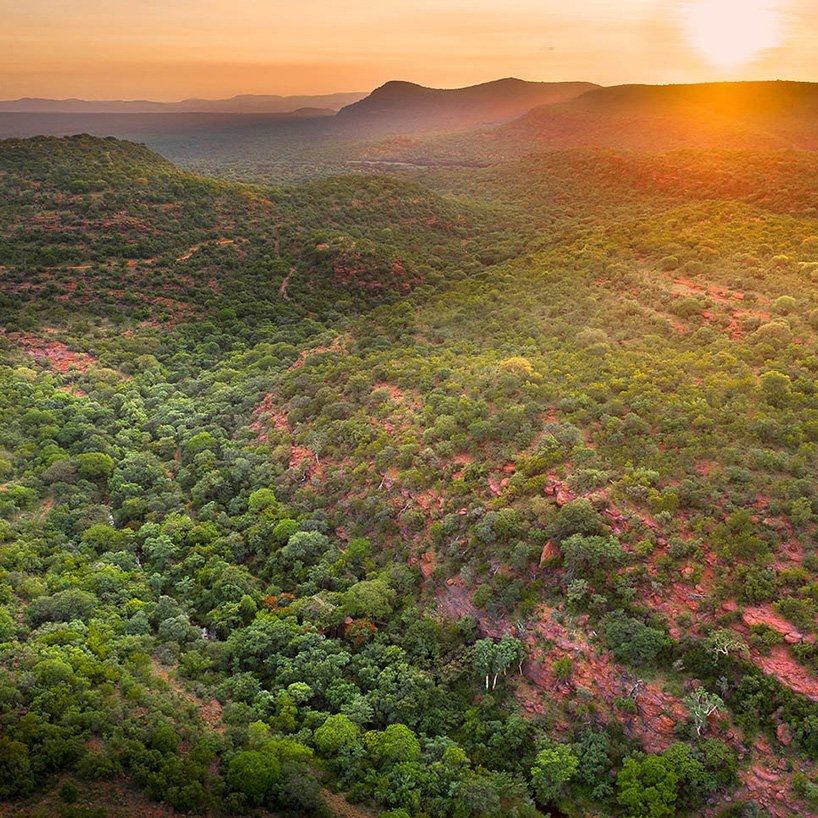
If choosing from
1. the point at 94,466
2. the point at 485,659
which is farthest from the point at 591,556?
the point at 94,466

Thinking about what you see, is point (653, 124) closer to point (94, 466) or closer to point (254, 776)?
point (94, 466)

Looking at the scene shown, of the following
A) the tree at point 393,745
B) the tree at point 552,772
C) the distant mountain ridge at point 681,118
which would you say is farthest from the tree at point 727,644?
the distant mountain ridge at point 681,118

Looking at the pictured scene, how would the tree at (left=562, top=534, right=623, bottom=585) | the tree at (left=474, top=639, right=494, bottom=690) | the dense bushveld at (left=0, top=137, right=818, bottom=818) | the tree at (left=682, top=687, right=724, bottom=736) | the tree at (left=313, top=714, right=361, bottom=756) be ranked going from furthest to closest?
1. the tree at (left=562, top=534, right=623, bottom=585)
2. the tree at (left=474, top=639, right=494, bottom=690)
3. the tree at (left=313, top=714, right=361, bottom=756)
4. the tree at (left=682, top=687, right=724, bottom=736)
5. the dense bushveld at (left=0, top=137, right=818, bottom=818)

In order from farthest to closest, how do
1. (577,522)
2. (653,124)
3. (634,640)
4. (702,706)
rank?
1. (653,124)
2. (577,522)
3. (634,640)
4. (702,706)

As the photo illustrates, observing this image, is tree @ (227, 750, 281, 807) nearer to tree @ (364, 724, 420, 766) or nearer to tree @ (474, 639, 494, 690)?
tree @ (364, 724, 420, 766)

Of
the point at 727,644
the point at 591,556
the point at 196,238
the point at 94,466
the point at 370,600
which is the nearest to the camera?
the point at 727,644

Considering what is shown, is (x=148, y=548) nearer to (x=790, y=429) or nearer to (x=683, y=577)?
(x=683, y=577)

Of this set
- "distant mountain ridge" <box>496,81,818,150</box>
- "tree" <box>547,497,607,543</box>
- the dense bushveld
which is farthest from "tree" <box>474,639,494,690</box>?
"distant mountain ridge" <box>496,81,818,150</box>
